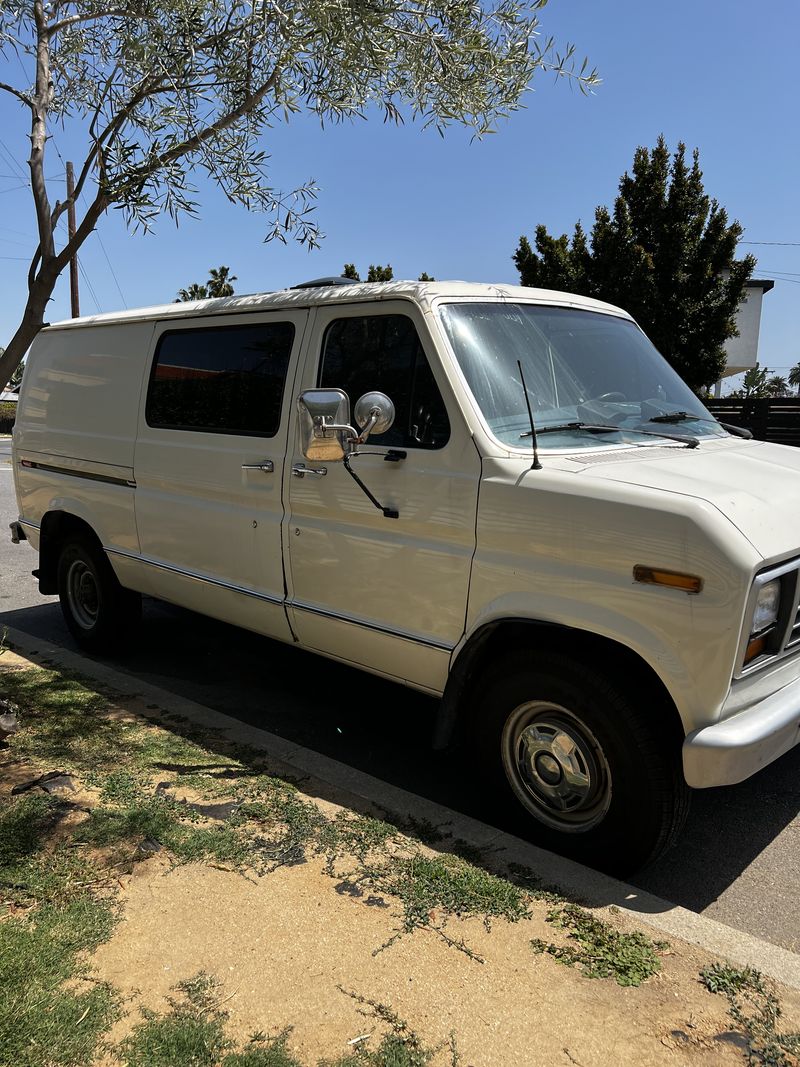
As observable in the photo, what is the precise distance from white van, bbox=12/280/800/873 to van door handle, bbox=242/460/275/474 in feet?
0.05

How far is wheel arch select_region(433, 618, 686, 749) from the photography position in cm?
304

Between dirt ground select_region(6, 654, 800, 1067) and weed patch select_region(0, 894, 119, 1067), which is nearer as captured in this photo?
weed patch select_region(0, 894, 119, 1067)

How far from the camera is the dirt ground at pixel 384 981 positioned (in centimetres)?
230

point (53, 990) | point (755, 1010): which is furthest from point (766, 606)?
point (53, 990)

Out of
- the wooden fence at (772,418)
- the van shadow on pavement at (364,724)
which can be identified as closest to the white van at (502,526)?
the van shadow on pavement at (364,724)

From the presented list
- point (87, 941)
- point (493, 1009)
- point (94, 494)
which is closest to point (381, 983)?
point (493, 1009)

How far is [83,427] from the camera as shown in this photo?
18.4ft

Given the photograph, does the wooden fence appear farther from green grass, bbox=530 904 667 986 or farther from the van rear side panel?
green grass, bbox=530 904 667 986

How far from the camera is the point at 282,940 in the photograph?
8.87 ft

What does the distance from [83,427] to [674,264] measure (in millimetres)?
15689

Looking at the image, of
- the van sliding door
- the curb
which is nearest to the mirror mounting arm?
the van sliding door

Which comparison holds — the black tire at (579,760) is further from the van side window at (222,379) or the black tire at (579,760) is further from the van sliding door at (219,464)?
the van side window at (222,379)

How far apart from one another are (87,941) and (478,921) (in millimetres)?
1260

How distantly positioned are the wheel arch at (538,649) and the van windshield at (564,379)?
2.47 ft
